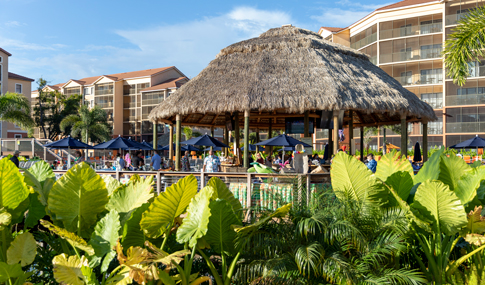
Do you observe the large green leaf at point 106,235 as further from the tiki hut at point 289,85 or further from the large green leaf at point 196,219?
the tiki hut at point 289,85

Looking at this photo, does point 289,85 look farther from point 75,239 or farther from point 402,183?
point 75,239

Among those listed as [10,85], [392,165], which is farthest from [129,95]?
[392,165]

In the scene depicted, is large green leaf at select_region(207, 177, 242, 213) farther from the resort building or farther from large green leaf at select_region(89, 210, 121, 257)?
the resort building

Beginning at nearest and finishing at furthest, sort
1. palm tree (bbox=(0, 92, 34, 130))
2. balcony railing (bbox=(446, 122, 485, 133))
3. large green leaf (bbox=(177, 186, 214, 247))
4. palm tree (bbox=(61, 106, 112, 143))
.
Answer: large green leaf (bbox=(177, 186, 214, 247))
palm tree (bbox=(0, 92, 34, 130))
balcony railing (bbox=(446, 122, 485, 133))
palm tree (bbox=(61, 106, 112, 143))

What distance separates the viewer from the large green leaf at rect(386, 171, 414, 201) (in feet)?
13.4

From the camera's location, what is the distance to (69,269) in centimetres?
329

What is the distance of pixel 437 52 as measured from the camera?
3466cm

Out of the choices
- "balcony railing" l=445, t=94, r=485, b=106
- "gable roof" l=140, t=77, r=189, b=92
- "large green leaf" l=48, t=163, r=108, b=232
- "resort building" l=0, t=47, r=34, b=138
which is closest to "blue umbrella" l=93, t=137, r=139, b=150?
"large green leaf" l=48, t=163, r=108, b=232

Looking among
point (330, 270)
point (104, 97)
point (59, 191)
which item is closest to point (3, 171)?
point (59, 191)

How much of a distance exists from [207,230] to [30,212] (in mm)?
1841

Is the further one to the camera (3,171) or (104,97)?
(104,97)

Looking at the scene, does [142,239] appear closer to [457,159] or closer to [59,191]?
[59,191]

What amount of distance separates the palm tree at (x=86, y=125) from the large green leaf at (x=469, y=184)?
152ft

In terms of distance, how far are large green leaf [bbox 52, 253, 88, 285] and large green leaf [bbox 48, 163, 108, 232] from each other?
1.06 ft
